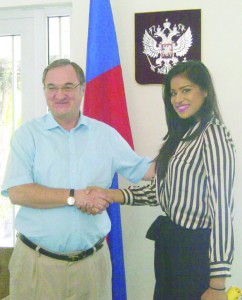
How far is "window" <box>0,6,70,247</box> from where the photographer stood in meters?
2.72

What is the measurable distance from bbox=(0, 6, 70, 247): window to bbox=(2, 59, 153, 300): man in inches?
37.3

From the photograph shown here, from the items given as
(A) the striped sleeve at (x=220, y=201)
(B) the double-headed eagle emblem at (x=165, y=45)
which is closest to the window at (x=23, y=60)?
(B) the double-headed eagle emblem at (x=165, y=45)

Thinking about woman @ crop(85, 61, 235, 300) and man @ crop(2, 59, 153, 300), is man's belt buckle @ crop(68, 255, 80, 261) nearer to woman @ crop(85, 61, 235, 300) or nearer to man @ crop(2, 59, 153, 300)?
man @ crop(2, 59, 153, 300)

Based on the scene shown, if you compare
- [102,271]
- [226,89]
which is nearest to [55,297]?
[102,271]

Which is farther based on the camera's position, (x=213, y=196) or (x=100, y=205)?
(x=100, y=205)

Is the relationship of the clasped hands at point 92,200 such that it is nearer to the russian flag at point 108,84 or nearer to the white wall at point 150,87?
the russian flag at point 108,84

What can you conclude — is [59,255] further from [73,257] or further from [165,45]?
[165,45]

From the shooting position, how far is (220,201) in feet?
4.61

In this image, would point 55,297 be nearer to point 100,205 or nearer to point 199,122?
point 100,205

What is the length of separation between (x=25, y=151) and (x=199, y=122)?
77 cm

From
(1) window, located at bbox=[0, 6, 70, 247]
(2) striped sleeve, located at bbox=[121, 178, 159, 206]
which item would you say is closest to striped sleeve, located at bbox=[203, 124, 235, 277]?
(2) striped sleeve, located at bbox=[121, 178, 159, 206]

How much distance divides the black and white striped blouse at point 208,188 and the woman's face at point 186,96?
0.26 feet

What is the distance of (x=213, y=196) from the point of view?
1.42 m

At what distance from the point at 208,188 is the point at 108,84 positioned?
45.1 inches
